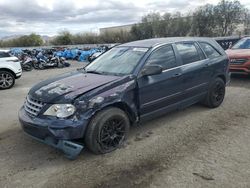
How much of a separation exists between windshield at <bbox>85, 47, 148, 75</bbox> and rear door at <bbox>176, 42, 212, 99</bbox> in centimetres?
91

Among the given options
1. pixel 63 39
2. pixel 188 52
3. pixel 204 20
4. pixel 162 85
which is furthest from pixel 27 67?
pixel 63 39

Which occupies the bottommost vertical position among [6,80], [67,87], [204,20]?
[6,80]

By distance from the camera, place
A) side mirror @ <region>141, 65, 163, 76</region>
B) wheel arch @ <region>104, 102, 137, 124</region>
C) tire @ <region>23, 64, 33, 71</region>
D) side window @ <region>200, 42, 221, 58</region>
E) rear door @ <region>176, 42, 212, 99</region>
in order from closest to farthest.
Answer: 1. wheel arch @ <region>104, 102, 137, 124</region>
2. side mirror @ <region>141, 65, 163, 76</region>
3. rear door @ <region>176, 42, 212, 99</region>
4. side window @ <region>200, 42, 221, 58</region>
5. tire @ <region>23, 64, 33, 71</region>

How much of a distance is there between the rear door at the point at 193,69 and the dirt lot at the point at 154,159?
2.01ft

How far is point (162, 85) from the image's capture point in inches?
188

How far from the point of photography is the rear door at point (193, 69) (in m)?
5.27

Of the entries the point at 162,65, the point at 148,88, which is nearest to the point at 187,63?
the point at 162,65

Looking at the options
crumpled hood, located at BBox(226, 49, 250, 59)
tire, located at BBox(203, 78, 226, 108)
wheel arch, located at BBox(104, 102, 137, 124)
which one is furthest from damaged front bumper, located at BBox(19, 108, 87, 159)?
crumpled hood, located at BBox(226, 49, 250, 59)

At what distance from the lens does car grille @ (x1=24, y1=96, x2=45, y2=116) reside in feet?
13.2

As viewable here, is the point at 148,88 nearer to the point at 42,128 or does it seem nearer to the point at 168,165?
the point at 168,165

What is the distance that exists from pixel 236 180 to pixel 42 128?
2.61 metres

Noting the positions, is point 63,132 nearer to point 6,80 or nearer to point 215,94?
point 215,94

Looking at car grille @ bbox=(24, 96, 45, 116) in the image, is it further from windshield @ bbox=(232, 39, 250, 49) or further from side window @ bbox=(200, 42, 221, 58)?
windshield @ bbox=(232, 39, 250, 49)

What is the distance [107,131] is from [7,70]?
764 cm
